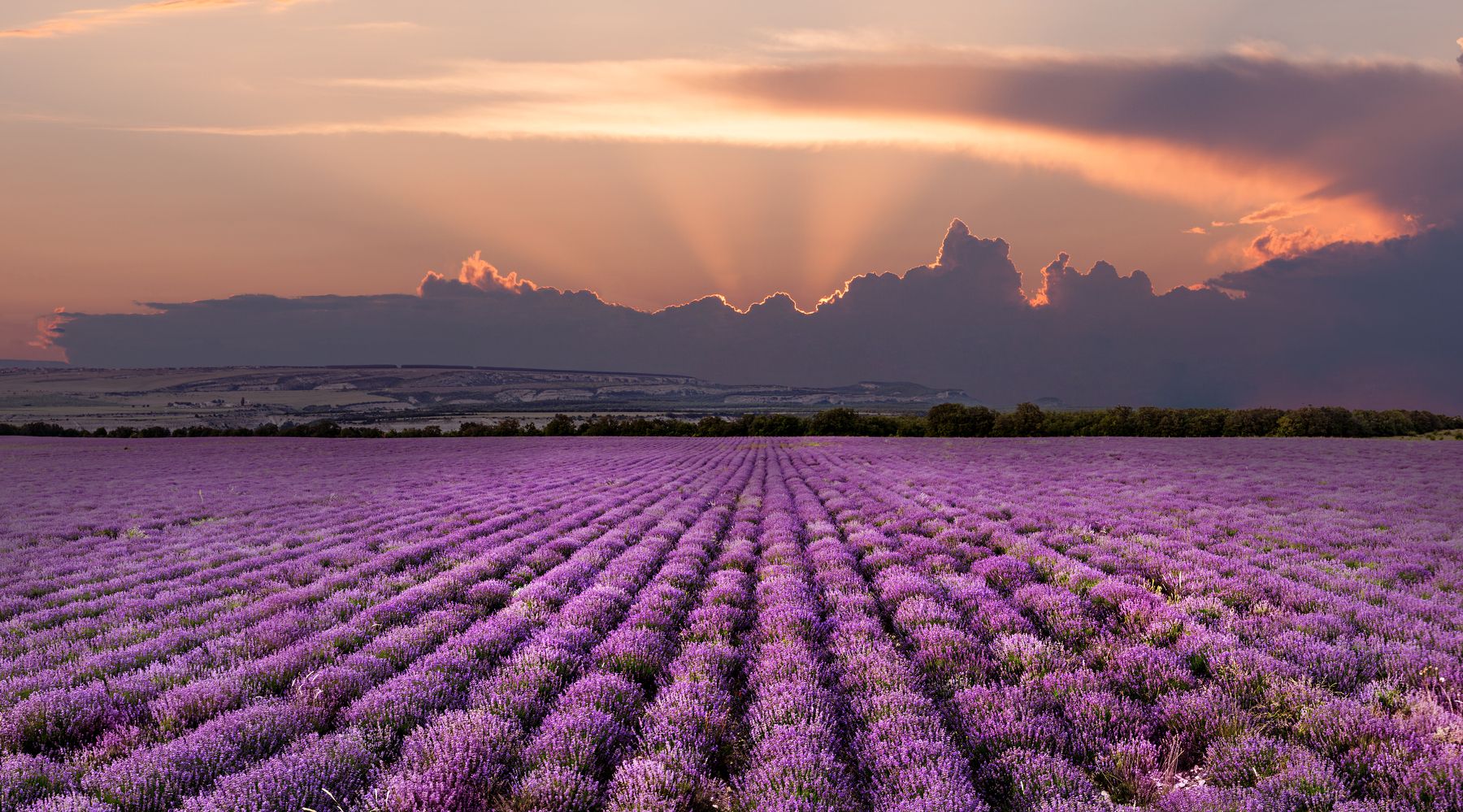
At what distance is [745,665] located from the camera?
6.18 metres

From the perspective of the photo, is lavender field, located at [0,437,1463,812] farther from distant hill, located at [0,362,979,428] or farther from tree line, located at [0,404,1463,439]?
distant hill, located at [0,362,979,428]

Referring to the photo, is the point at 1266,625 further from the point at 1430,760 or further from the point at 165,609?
the point at 165,609

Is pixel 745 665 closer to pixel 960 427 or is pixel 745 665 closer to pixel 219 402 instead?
pixel 960 427

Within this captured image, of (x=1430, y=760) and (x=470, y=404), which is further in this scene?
(x=470, y=404)

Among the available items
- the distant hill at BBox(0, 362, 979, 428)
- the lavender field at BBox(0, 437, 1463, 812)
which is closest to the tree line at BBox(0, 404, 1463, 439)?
the distant hill at BBox(0, 362, 979, 428)

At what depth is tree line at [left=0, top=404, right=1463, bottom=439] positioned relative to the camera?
2884 inches

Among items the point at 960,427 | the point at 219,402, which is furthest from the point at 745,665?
the point at 219,402

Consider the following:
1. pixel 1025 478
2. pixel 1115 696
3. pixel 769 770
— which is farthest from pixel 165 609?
pixel 1025 478

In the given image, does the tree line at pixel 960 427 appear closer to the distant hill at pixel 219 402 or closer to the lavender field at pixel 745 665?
the distant hill at pixel 219 402

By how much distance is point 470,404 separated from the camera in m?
188

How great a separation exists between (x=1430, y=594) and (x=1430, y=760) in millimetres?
6423

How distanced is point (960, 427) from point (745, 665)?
291 ft

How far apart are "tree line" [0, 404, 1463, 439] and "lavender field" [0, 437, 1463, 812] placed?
237 ft

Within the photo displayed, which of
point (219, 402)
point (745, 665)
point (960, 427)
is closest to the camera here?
point (745, 665)
